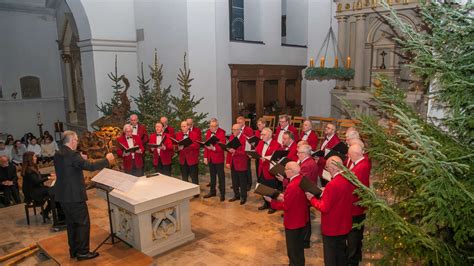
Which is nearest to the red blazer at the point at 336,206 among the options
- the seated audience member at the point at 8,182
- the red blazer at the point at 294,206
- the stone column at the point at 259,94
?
the red blazer at the point at 294,206

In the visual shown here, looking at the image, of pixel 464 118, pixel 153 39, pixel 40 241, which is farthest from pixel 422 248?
pixel 153 39

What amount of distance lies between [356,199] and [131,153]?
16.6 ft

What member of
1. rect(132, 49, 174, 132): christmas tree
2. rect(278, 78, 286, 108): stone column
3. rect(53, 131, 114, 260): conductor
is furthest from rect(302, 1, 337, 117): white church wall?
rect(53, 131, 114, 260): conductor

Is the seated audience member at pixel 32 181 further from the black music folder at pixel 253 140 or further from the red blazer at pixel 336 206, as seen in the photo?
the red blazer at pixel 336 206

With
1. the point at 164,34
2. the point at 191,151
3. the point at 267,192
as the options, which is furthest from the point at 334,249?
the point at 164,34

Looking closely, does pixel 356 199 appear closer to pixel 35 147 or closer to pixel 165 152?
pixel 165 152

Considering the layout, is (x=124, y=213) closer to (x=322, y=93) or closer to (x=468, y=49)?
(x=468, y=49)

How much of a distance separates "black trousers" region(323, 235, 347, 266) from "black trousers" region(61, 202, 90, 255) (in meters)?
3.09

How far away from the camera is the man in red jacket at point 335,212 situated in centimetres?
380

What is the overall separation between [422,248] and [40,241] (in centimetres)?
536

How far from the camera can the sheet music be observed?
14.7 feet

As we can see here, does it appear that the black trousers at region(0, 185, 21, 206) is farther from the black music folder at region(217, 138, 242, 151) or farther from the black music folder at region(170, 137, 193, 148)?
the black music folder at region(217, 138, 242, 151)

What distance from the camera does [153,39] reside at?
11.5 metres

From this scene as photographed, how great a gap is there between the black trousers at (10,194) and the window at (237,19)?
7.97 meters
